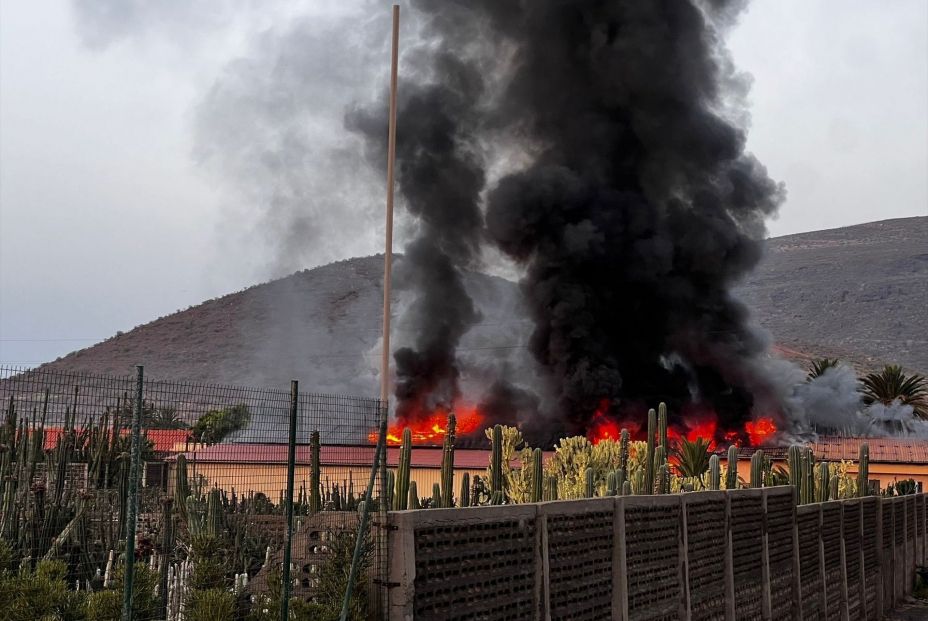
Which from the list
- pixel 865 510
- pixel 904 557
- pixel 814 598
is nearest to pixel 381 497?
pixel 814 598

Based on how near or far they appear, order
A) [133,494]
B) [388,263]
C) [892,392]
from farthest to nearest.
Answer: [892,392], [388,263], [133,494]

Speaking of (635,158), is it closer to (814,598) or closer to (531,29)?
(531,29)

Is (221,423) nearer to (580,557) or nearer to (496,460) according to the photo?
(580,557)

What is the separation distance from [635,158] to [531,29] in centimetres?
981

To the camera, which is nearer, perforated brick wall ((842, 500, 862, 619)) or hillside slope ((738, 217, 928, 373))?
perforated brick wall ((842, 500, 862, 619))

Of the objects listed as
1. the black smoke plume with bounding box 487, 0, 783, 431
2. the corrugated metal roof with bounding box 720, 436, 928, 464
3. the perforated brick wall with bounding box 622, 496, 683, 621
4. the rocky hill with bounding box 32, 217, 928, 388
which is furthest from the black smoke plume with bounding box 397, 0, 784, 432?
the perforated brick wall with bounding box 622, 496, 683, 621

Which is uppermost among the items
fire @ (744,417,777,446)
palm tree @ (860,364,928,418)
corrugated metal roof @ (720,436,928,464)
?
palm tree @ (860,364,928,418)

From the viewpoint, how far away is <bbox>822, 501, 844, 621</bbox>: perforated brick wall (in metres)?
16.2

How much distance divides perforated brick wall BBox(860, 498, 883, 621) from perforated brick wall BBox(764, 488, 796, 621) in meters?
4.03

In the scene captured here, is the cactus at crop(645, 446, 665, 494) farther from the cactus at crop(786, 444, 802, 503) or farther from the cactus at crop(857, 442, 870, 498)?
the cactus at crop(857, 442, 870, 498)

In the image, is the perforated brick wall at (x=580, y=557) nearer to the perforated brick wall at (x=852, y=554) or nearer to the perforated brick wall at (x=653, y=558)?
the perforated brick wall at (x=653, y=558)

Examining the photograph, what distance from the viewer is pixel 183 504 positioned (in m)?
9.50

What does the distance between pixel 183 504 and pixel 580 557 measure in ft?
10.8

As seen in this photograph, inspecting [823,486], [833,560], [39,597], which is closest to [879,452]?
[823,486]
